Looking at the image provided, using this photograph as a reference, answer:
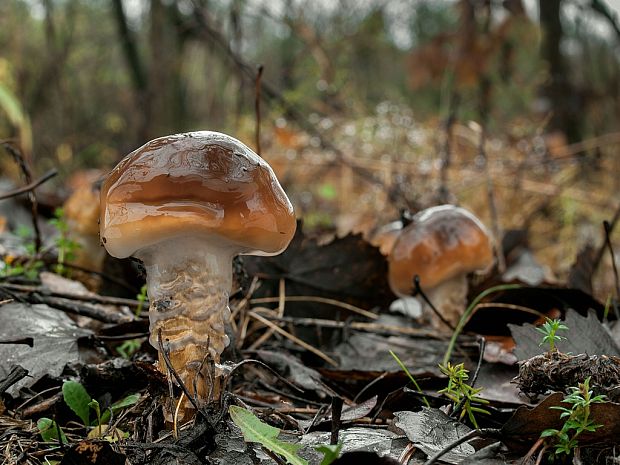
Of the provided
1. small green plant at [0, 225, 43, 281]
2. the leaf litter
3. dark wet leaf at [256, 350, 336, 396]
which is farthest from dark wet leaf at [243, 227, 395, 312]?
small green plant at [0, 225, 43, 281]

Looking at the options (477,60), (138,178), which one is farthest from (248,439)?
(477,60)

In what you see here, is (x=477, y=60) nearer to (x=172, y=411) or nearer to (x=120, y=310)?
(x=120, y=310)

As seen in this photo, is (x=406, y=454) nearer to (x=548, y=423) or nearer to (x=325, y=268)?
(x=548, y=423)

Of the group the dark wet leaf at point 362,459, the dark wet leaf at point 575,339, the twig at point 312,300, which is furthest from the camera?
the twig at point 312,300

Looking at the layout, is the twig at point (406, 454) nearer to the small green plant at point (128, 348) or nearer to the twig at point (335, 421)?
the twig at point (335, 421)

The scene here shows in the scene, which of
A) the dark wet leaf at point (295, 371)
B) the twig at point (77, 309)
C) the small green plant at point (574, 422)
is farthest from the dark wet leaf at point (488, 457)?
the twig at point (77, 309)

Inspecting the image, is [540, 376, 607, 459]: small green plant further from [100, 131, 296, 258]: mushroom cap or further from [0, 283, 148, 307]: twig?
[0, 283, 148, 307]: twig
